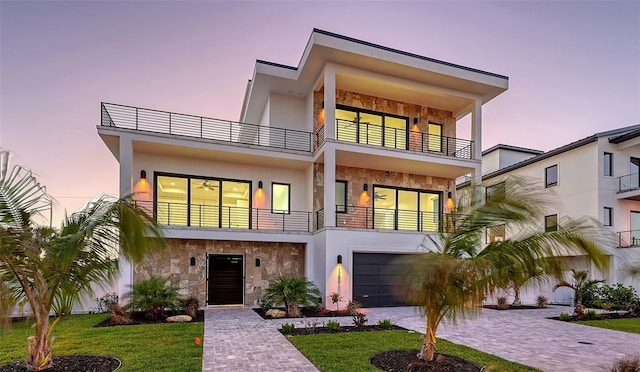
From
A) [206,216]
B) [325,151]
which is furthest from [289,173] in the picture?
[206,216]

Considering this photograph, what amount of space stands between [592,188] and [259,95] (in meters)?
16.7

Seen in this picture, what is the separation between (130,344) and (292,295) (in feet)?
17.0

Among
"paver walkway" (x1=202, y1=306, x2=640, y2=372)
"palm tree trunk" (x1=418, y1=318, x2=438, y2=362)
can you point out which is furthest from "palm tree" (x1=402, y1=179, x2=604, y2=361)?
"paver walkway" (x1=202, y1=306, x2=640, y2=372)

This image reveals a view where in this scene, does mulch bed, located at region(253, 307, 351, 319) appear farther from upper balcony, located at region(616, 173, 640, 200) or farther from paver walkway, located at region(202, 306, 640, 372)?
upper balcony, located at region(616, 173, 640, 200)

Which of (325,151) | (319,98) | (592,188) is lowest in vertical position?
(592,188)

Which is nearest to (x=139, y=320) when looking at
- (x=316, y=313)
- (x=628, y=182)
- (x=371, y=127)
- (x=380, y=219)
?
(x=316, y=313)

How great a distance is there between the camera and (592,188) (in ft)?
58.4

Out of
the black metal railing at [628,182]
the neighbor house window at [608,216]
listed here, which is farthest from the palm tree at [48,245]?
the black metal railing at [628,182]

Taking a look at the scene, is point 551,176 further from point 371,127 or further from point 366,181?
point 366,181

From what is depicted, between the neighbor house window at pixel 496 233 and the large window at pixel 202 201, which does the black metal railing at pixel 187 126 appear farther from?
the neighbor house window at pixel 496 233

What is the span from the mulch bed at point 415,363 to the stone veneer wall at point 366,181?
873 cm

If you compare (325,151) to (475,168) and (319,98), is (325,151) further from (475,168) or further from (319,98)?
(475,168)

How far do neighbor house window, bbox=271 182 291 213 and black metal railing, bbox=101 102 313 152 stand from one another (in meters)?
1.67

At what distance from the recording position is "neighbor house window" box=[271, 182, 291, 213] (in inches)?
599
